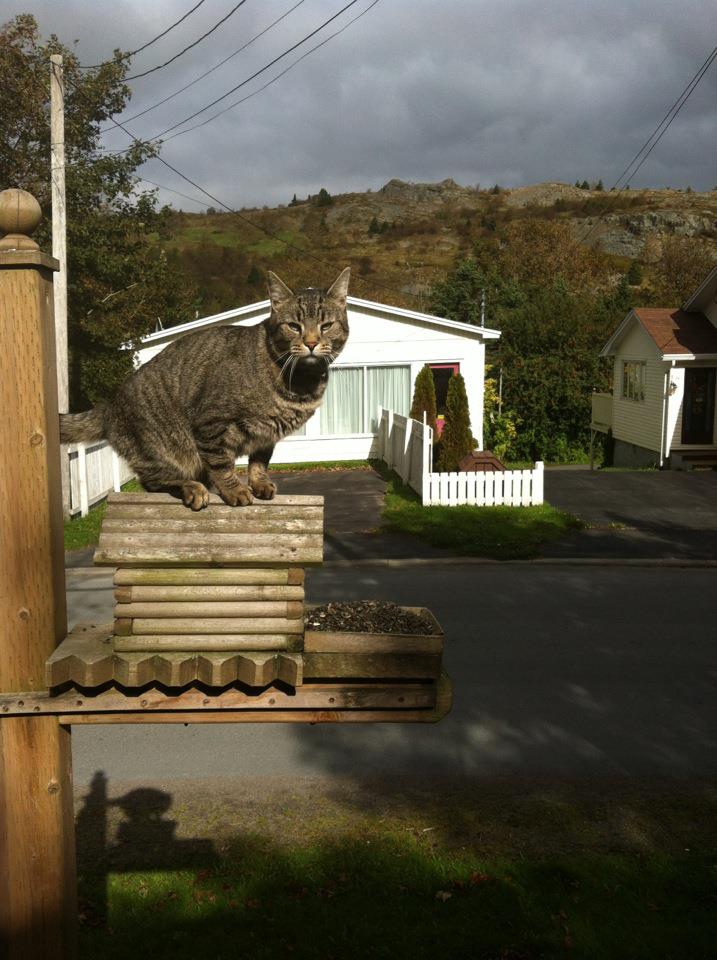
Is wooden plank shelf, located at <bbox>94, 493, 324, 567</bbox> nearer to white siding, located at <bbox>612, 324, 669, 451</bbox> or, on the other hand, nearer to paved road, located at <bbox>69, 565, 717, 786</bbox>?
paved road, located at <bbox>69, 565, 717, 786</bbox>

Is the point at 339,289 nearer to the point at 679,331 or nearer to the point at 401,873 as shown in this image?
the point at 401,873

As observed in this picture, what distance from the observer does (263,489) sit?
350cm

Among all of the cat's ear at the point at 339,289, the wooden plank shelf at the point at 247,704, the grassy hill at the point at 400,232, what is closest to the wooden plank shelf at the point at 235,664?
the wooden plank shelf at the point at 247,704

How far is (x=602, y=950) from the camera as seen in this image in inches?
167

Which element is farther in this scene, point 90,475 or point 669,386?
point 669,386

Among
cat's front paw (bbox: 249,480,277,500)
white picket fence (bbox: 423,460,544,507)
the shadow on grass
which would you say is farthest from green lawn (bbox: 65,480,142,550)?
cat's front paw (bbox: 249,480,277,500)

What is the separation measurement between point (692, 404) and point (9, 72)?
21726mm

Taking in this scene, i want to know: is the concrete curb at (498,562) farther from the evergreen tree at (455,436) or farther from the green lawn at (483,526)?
the evergreen tree at (455,436)

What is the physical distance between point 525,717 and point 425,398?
52.7 feet

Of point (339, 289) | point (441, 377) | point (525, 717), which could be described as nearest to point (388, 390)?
point (441, 377)

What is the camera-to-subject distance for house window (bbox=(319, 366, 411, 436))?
24.3m

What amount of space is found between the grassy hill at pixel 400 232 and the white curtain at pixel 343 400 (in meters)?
33.4

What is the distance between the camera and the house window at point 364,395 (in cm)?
2428

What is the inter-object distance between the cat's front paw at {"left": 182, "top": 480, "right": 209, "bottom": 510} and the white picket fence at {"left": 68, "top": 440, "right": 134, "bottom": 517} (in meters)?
12.0
